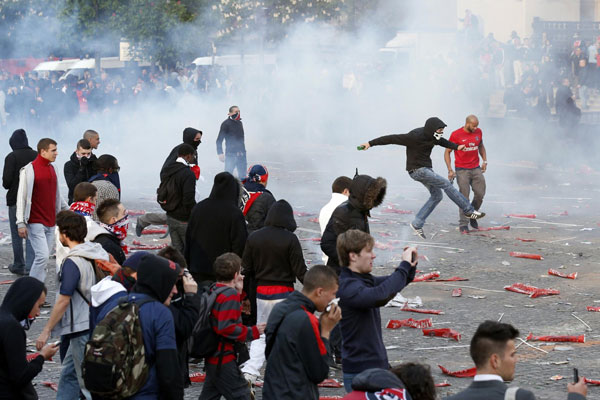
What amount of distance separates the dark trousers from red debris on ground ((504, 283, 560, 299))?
5088 millimetres

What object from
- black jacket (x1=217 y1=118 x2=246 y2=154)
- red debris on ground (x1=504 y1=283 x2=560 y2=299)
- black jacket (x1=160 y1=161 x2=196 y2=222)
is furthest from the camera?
black jacket (x1=217 y1=118 x2=246 y2=154)

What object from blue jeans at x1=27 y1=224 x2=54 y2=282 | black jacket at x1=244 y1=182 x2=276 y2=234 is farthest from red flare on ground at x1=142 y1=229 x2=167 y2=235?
black jacket at x1=244 y1=182 x2=276 y2=234

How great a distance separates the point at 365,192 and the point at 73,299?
2.33m

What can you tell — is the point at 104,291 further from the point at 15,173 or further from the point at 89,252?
the point at 15,173

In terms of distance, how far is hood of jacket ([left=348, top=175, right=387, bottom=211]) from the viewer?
24.9 feet

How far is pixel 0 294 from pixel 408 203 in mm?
9107

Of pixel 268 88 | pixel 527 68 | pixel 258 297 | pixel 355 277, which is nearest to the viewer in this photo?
pixel 355 277

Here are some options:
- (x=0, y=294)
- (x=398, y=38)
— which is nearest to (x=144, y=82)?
(x=398, y=38)

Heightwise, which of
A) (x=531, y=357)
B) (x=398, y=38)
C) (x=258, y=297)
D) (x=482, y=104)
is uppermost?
(x=398, y=38)

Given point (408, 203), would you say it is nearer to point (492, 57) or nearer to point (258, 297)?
point (258, 297)

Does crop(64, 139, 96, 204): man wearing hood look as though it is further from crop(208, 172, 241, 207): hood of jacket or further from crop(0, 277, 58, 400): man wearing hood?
crop(0, 277, 58, 400): man wearing hood

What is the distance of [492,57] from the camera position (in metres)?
29.8

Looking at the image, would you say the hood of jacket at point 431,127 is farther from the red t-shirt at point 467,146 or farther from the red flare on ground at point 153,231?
the red flare on ground at point 153,231

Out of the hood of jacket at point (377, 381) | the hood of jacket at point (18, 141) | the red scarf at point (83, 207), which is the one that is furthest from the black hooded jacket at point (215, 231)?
the hood of jacket at point (18, 141)
